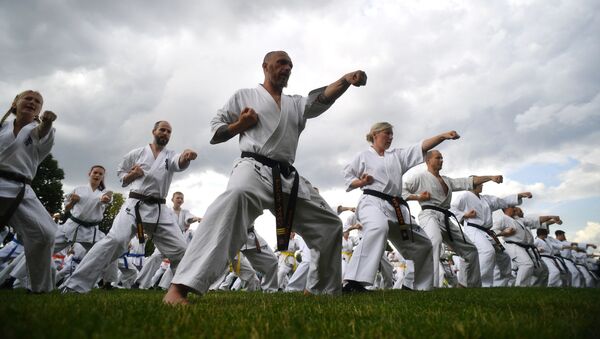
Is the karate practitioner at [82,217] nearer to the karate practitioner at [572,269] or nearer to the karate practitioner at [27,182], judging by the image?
the karate practitioner at [27,182]

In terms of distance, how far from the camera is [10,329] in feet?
4.94

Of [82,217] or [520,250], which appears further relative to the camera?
[520,250]

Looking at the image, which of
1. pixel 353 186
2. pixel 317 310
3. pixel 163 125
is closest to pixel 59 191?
pixel 163 125

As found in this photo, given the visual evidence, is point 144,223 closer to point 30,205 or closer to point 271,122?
point 30,205

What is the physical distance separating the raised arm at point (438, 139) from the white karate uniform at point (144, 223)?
3851mm

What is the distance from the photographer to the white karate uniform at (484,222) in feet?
29.8

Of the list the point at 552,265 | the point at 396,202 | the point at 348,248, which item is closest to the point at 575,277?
the point at 552,265

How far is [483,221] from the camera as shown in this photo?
9.73 meters

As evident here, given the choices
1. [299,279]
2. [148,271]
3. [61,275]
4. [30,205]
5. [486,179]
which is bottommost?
[61,275]

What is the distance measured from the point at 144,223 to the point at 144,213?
0.15 m

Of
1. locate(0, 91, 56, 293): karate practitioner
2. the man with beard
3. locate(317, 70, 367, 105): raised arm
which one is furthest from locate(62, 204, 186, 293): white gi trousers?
locate(317, 70, 367, 105): raised arm

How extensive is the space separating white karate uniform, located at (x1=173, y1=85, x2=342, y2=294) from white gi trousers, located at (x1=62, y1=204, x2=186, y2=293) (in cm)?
248

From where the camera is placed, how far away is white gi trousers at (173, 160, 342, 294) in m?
3.20

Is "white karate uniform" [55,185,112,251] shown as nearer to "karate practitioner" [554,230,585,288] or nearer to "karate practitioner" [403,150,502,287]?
"karate practitioner" [403,150,502,287]
